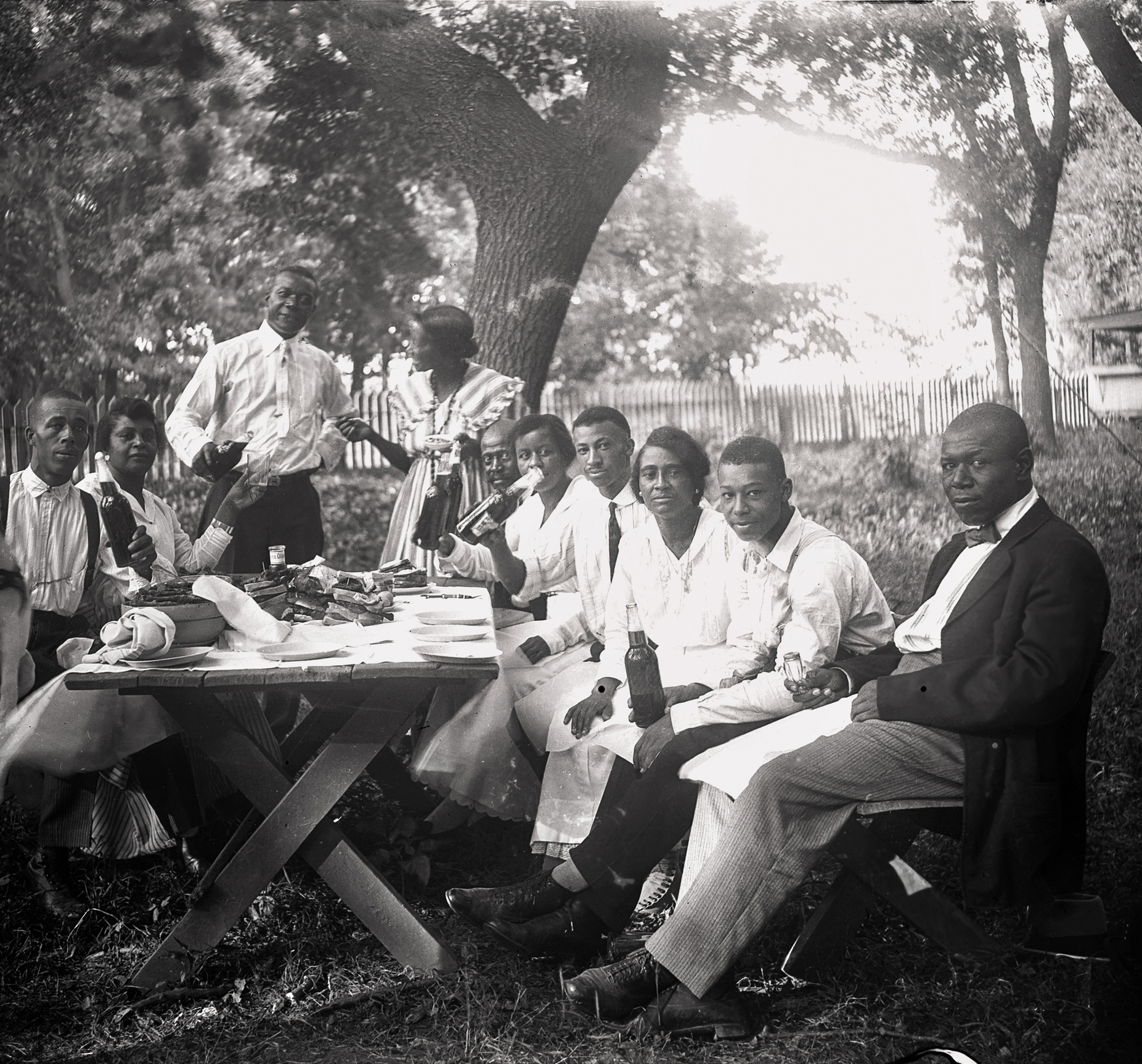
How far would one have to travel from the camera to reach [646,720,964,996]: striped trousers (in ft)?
9.24

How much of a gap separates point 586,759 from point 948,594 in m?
1.23

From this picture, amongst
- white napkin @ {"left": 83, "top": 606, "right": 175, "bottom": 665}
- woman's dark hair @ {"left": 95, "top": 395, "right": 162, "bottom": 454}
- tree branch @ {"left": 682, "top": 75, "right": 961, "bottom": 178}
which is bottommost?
white napkin @ {"left": 83, "top": 606, "right": 175, "bottom": 665}

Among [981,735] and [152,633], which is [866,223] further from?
[152,633]

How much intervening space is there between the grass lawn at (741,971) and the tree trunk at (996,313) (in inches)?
12.0

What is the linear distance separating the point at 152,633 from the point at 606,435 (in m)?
1.58

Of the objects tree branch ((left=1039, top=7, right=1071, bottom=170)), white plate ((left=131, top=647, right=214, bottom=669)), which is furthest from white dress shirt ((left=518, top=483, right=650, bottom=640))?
tree branch ((left=1039, top=7, right=1071, bottom=170))

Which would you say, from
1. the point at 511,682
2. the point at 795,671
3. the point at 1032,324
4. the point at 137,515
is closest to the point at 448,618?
the point at 511,682

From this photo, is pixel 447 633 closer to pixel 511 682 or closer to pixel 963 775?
pixel 511 682

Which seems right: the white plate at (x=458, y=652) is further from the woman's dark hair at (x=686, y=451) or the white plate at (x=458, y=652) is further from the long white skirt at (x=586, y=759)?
the woman's dark hair at (x=686, y=451)

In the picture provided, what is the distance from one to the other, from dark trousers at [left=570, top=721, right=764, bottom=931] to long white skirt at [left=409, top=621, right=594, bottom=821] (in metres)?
0.59

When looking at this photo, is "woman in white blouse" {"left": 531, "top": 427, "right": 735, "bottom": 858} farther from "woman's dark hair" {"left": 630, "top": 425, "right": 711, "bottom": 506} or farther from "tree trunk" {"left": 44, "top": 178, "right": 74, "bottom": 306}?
"tree trunk" {"left": 44, "top": 178, "right": 74, "bottom": 306}

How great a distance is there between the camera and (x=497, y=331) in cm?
369

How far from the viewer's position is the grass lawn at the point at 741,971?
293 cm

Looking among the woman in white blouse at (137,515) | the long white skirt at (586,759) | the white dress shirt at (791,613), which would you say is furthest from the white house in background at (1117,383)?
the woman in white blouse at (137,515)
